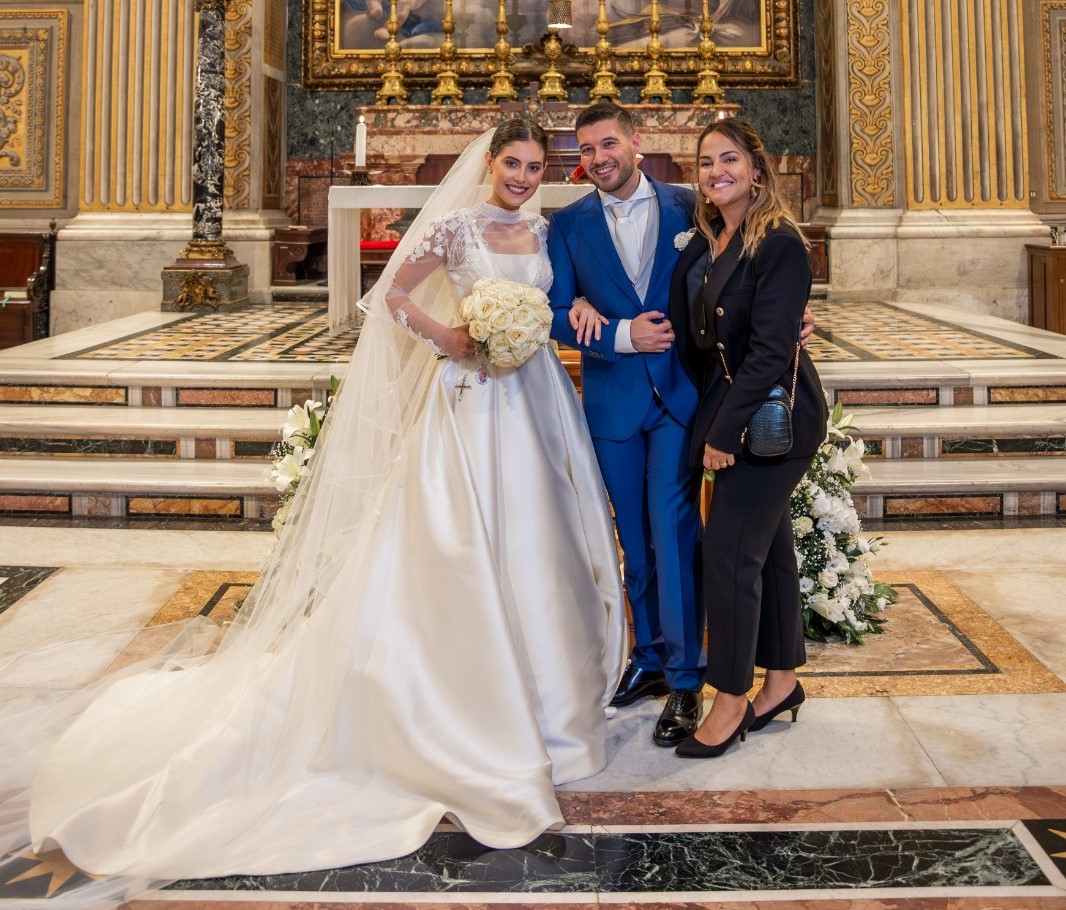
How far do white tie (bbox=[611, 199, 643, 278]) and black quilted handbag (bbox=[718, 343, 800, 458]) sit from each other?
63 cm

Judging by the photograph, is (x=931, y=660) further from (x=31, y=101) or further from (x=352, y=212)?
(x=31, y=101)

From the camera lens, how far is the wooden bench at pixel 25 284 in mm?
11133

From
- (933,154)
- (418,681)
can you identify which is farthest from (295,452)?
(933,154)

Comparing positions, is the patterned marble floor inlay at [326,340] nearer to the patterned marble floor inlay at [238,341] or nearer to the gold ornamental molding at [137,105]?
the patterned marble floor inlay at [238,341]

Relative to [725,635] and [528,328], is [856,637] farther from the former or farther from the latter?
[528,328]

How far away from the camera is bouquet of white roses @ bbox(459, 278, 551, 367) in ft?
11.4

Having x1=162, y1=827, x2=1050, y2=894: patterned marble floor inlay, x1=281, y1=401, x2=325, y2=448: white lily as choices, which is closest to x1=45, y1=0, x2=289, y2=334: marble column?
x1=281, y1=401, x2=325, y2=448: white lily

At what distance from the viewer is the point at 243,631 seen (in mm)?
3691

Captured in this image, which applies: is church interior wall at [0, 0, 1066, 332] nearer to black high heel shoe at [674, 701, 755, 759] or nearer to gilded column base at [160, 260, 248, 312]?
gilded column base at [160, 260, 248, 312]

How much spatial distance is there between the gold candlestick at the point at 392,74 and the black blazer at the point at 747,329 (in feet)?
27.3

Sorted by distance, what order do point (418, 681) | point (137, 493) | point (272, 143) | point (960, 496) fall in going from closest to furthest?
point (418, 681) < point (960, 496) < point (137, 493) < point (272, 143)

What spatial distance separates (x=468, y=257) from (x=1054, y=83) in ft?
33.2

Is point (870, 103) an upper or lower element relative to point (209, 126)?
upper

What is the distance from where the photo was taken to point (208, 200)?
10.9m
